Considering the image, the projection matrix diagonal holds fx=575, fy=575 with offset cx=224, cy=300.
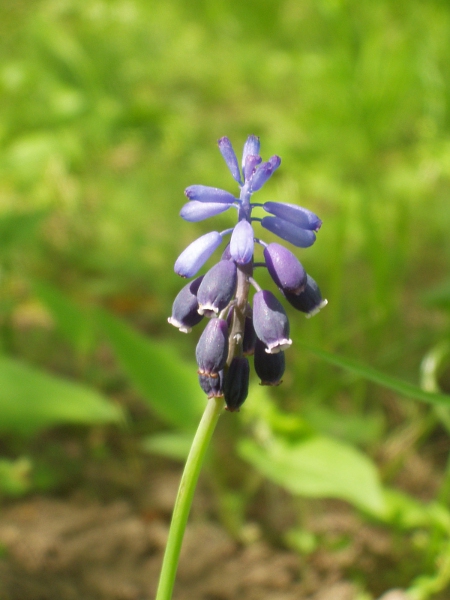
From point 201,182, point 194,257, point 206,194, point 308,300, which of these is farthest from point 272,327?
point 201,182

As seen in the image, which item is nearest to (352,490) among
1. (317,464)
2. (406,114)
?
(317,464)

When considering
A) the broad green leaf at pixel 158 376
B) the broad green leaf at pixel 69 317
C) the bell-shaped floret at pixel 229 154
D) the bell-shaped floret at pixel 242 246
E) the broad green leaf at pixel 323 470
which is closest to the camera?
the bell-shaped floret at pixel 242 246

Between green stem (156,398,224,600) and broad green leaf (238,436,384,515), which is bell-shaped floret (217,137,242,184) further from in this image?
broad green leaf (238,436,384,515)

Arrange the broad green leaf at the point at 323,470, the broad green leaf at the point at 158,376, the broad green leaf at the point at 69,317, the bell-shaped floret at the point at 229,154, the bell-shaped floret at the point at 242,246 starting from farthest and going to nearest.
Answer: the broad green leaf at the point at 69,317 → the broad green leaf at the point at 158,376 → the broad green leaf at the point at 323,470 → the bell-shaped floret at the point at 229,154 → the bell-shaped floret at the point at 242,246

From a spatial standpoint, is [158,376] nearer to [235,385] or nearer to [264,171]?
[235,385]

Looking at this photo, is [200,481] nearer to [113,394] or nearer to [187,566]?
[187,566]

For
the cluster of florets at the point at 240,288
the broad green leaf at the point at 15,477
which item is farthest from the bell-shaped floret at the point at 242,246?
the broad green leaf at the point at 15,477

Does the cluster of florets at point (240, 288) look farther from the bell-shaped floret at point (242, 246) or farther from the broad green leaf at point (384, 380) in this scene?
the broad green leaf at point (384, 380)
